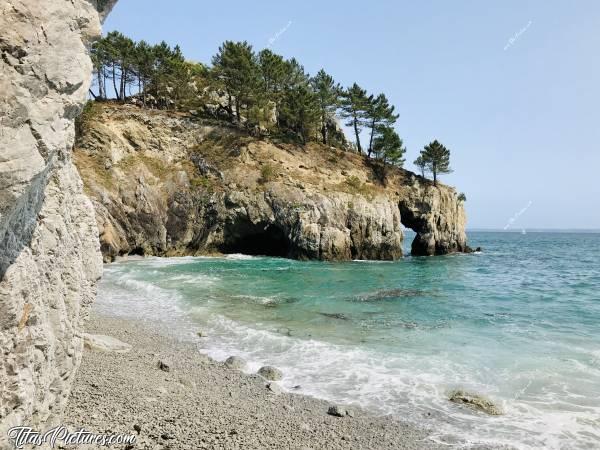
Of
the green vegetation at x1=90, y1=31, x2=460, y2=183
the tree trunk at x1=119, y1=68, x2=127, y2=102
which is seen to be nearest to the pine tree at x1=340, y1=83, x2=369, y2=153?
the green vegetation at x1=90, y1=31, x2=460, y2=183

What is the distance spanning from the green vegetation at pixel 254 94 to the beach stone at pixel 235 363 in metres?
50.7

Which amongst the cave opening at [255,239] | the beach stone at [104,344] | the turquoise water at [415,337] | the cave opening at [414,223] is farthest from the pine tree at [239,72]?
the beach stone at [104,344]

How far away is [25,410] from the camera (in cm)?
512

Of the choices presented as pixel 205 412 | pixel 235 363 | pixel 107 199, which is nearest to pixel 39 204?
pixel 205 412

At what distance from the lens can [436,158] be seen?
66.6 m

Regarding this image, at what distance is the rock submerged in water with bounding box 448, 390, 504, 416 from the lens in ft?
35.3

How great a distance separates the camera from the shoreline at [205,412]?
7613mm

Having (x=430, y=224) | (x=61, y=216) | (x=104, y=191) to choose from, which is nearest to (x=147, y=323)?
(x=61, y=216)

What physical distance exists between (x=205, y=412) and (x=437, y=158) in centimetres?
6444

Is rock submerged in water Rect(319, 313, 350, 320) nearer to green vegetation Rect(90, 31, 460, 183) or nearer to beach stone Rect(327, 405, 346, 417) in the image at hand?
beach stone Rect(327, 405, 346, 417)

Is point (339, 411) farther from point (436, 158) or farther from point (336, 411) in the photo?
point (436, 158)

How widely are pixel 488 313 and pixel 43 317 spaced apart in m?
22.7

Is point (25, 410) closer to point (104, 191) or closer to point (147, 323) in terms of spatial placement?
point (147, 323)

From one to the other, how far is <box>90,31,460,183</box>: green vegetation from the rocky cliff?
5414 mm
